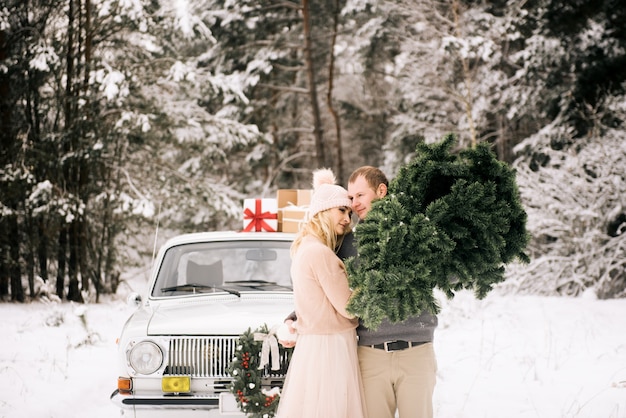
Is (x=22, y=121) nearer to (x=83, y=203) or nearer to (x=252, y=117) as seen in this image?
(x=83, y=203)

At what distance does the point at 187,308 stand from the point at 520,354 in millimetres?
4455

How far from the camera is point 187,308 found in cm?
516

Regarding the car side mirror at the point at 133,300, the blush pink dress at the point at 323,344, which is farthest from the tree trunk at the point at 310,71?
the blush pink dress at the point at 323,344

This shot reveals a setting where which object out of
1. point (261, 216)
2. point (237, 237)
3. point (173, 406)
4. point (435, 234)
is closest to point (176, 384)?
point (173, 406)

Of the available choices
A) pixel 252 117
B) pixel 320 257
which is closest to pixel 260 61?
pixel 252 117

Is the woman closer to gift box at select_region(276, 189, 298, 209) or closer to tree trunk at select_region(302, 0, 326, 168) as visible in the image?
gift box at select_region(276, 189, 298, 209)

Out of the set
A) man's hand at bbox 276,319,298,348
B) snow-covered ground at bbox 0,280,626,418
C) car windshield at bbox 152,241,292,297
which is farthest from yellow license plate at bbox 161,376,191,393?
snow-covered ground at bbox 0,280,626,418

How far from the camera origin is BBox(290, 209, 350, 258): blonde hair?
3.60 metres

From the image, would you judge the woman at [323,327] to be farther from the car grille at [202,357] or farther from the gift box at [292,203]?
the gift box at [292,203]

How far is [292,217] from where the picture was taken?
621cm

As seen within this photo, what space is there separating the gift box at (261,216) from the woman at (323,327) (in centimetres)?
260

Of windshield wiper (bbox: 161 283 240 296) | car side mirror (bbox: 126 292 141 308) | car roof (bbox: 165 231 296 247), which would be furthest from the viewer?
car roof (bbox: 165 231 296 247)

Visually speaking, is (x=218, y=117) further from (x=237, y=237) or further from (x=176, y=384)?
(x=176, y=384)

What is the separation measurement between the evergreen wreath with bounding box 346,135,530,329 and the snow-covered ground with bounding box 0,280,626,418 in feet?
9.20
